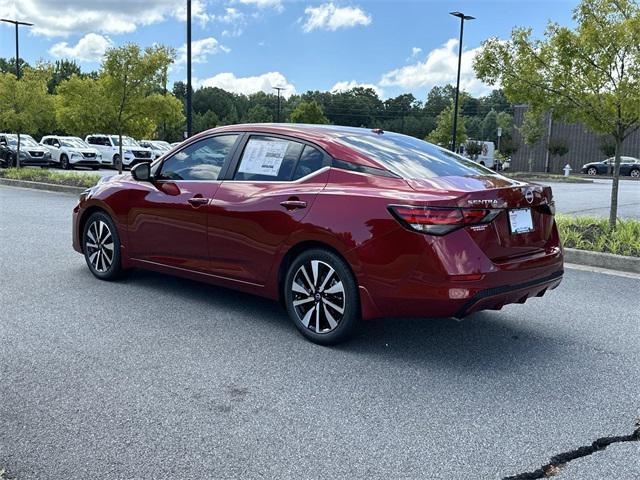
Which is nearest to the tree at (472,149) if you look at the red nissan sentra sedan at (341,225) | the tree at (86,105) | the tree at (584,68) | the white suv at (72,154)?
the white suv at (72,154)

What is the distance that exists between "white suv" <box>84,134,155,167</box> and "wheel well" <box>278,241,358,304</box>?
85.8 ft

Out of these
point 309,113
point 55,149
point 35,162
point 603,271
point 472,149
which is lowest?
point 603,271

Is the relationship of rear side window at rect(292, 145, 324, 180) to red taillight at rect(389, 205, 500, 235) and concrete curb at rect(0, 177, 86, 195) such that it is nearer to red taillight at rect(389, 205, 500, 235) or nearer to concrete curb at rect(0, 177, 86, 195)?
red taillight at rect(389, 205, 500, 235)

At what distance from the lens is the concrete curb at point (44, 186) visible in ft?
55.8

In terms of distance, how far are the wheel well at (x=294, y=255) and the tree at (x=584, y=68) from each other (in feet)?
20.3

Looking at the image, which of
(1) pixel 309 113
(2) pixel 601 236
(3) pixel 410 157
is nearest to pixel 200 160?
(3) pixel 410 157

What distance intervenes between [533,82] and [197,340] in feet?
23.8

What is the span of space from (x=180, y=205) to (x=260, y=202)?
961 mm

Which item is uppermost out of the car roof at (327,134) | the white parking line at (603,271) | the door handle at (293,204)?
the car roof at (327,134)

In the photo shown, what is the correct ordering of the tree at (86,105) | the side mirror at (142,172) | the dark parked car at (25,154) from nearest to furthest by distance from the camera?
the side mirror at (142,172) → the tree at (86,105) → the dark parked car at (25,154)

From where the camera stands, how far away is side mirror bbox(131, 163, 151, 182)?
5734 millimetres

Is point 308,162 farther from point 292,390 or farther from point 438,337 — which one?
point 292,390

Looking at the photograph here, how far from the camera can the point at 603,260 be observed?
789 centimetres

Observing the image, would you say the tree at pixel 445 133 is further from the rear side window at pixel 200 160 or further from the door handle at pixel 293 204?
the door handle at pixel 293 204
